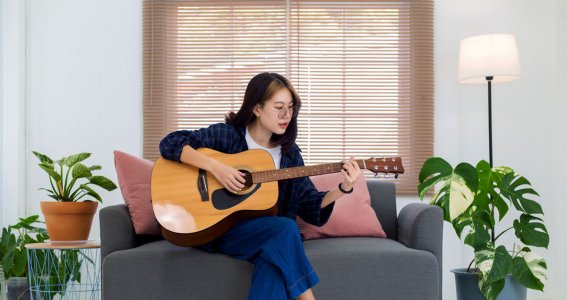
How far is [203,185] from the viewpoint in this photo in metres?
2.70

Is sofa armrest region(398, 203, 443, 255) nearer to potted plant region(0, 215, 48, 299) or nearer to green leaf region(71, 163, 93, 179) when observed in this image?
green leaf region(71, 163, 93, 179)

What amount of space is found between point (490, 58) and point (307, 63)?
1154 mm

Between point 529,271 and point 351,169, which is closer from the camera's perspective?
point 351,169

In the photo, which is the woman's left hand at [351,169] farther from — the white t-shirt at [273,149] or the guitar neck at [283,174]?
the white t-shirt at [273,149]

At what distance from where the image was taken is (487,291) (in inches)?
135

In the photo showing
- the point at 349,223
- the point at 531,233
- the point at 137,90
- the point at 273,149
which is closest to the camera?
Answer: the point at 273,149

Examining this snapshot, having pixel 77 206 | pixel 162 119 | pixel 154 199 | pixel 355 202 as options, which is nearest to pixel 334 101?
pixel 162 119

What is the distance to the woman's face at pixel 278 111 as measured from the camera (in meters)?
2.88

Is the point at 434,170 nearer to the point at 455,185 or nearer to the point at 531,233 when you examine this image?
the point at 455,185

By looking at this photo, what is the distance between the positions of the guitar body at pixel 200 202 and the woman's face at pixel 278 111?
16cm

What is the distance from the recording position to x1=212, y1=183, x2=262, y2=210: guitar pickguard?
105 inches

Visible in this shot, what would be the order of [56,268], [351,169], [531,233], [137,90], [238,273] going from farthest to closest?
1. [137,90]
2. [56,268]
3. [531,233]
4. [238,273]
5. [351,169]

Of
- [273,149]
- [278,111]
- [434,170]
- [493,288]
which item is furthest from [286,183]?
[493,288]

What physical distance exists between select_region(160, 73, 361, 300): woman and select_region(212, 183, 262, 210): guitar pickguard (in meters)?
0.03
